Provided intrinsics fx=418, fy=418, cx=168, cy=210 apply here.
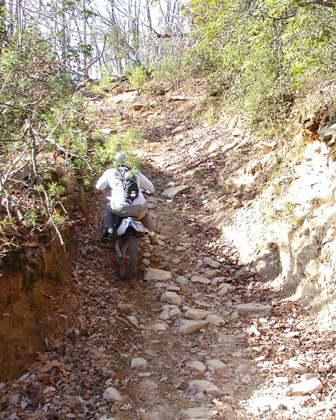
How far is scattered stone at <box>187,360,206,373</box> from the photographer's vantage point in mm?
3975

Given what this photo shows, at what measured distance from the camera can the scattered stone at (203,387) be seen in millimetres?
3681

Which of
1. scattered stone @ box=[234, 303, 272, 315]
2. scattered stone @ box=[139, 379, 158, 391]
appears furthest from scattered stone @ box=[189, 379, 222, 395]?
scattered stone @ box=[234, 303, 272, 315]

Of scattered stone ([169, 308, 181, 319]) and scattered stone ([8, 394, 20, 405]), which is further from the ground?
scattered stone ([169, 308, 181, 319])

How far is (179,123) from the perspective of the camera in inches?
487

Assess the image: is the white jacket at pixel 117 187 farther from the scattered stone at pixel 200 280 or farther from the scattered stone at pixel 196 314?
the scattered stone at pixel 196 314

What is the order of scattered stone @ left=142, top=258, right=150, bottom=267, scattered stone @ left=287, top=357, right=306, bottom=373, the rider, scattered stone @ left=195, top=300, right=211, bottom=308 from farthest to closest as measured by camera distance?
scattered stone @ left=142, top=258, right=150, bottom=267 < the rider < scattered stone @ left=195, top=300, right=211, bottom=308 < scattered stone @ left=287, top=357, right=306, bottom=373

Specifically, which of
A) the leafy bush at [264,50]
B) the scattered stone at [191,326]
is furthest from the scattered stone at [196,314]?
the leafy bush at [264,50]

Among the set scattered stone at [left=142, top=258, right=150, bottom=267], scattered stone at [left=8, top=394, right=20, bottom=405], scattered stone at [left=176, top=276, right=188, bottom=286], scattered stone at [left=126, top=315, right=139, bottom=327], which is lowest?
scattered stone at [left=8, top=394, right=20, bottom=405]

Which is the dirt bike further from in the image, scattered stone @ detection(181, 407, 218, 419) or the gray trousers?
scattered stone @ detection(181, 407, 218, 419)

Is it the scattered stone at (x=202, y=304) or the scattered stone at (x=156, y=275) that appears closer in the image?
the scattered stone at (x=202, y=304)

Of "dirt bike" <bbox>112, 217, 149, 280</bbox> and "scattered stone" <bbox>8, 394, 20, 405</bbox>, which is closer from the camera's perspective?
"scattered stone" <bbox>8, 394, 20, 405</bbox>

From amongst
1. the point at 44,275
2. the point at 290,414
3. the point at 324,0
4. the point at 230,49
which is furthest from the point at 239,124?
the point at 290,414

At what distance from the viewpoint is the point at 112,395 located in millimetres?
3555

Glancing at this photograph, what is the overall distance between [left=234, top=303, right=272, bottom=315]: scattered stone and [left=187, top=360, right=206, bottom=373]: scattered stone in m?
1.09
